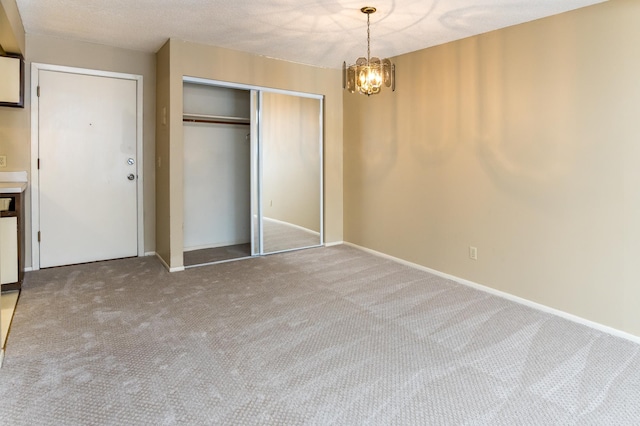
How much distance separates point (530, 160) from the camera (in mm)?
3215

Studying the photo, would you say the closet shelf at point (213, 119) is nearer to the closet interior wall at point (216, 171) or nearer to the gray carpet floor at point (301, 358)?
the closet interior wall at point (216, 171)

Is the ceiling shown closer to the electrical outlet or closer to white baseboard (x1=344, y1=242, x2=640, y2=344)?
the electrical outlet

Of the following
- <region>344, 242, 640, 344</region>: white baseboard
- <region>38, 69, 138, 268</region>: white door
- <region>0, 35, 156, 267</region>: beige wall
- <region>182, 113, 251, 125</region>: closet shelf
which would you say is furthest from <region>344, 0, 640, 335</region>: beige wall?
<region>38, 69, 138, 268</region>: white door

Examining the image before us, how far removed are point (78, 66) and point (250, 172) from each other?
6.95 ft

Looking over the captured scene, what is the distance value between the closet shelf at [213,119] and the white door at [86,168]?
617 millimetres

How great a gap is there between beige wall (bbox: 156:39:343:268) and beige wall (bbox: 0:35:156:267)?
7.6 inches

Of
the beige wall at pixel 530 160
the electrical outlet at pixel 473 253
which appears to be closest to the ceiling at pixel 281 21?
the beige wall at pixel 530 160

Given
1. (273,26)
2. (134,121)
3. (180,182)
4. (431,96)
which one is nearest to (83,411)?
(180,182)

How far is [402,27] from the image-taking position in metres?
3.45

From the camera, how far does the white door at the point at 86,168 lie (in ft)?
13.4

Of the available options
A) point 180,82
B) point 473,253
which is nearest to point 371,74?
point 473,253

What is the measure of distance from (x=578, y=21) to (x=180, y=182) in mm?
3744

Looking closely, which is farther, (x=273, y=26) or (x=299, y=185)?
(x=299, y=185)

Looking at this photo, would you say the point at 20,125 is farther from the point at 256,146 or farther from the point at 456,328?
the point at 456,328
